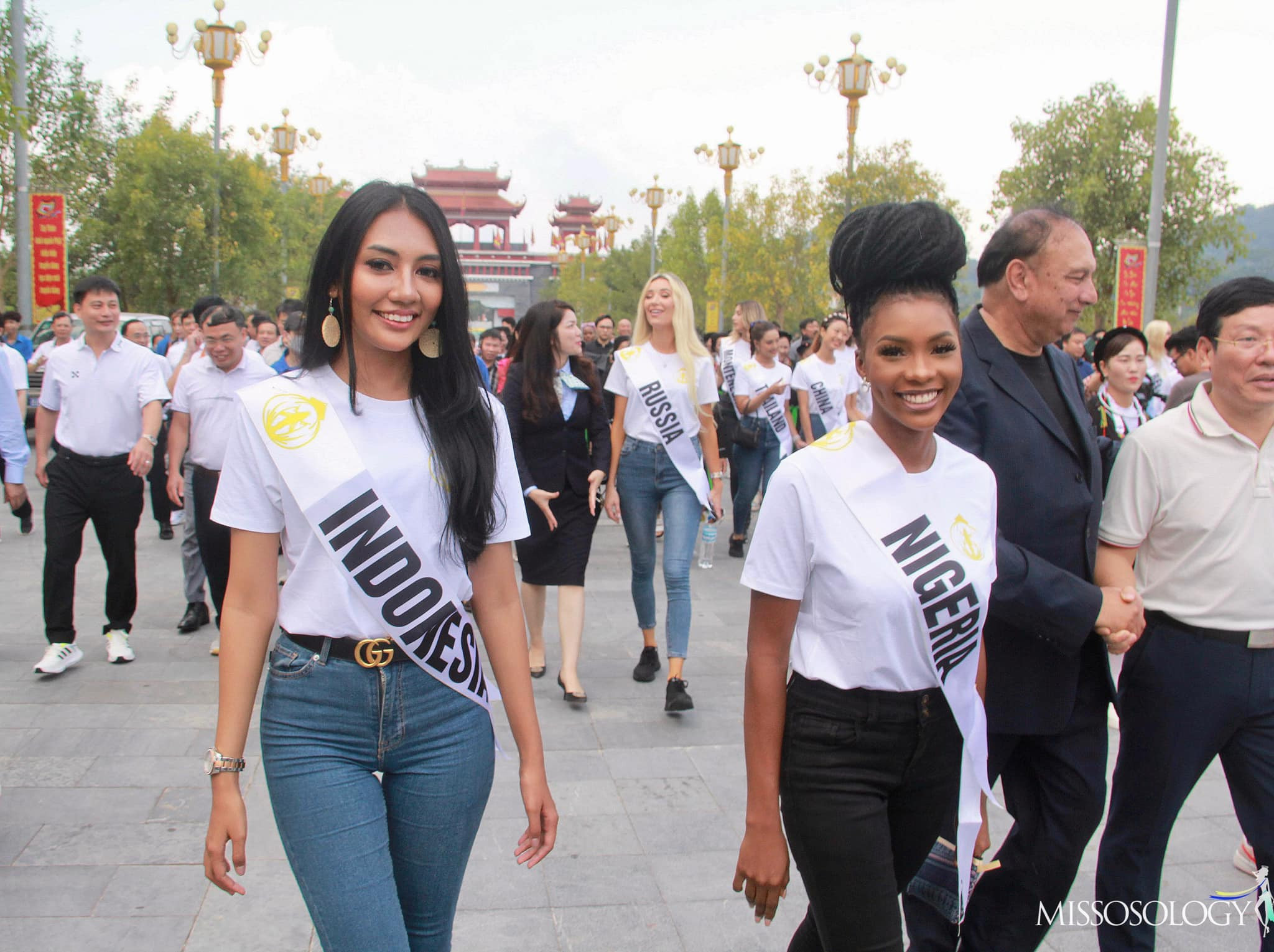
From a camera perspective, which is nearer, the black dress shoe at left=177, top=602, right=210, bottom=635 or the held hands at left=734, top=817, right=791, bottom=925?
the held hands at left=734, top=817, right=791, bottom=925

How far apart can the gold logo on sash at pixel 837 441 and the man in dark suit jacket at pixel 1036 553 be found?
0.46 meters

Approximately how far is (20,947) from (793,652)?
2318mm

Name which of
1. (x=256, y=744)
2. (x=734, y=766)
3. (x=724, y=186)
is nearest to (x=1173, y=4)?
(x=734, y=766)

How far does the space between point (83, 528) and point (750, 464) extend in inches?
203

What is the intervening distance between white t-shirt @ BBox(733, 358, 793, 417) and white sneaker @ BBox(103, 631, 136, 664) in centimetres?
500

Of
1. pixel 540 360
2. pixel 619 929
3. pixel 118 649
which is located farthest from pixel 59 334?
pixel 619 929

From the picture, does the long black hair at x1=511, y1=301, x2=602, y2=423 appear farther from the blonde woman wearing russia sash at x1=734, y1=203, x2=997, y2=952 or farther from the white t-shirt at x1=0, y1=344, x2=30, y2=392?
the blonde woman wearing russia sash at x1=734, y1=203, x2=997, y2=952

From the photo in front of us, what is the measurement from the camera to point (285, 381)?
2.07 metres

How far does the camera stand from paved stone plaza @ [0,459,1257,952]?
3139 millimetres

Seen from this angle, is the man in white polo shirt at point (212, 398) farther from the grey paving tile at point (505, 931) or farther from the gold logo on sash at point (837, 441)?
the gold logo on sash at point (837, 441)

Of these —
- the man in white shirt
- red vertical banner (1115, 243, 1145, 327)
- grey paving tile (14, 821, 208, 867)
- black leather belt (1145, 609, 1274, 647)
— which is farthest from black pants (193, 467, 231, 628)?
red vertical banner (1115, 243, 1145, 327)

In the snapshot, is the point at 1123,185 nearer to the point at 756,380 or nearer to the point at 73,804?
the point at 756,380

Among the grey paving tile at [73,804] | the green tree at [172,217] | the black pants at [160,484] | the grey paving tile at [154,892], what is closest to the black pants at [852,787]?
the grey paving tile at [154,892]

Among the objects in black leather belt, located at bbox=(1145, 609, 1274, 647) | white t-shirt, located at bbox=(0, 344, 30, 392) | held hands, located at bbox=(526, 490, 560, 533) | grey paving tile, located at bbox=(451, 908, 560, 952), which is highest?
white t-shirt, located at bbox=(0, 344, 30, 392)
